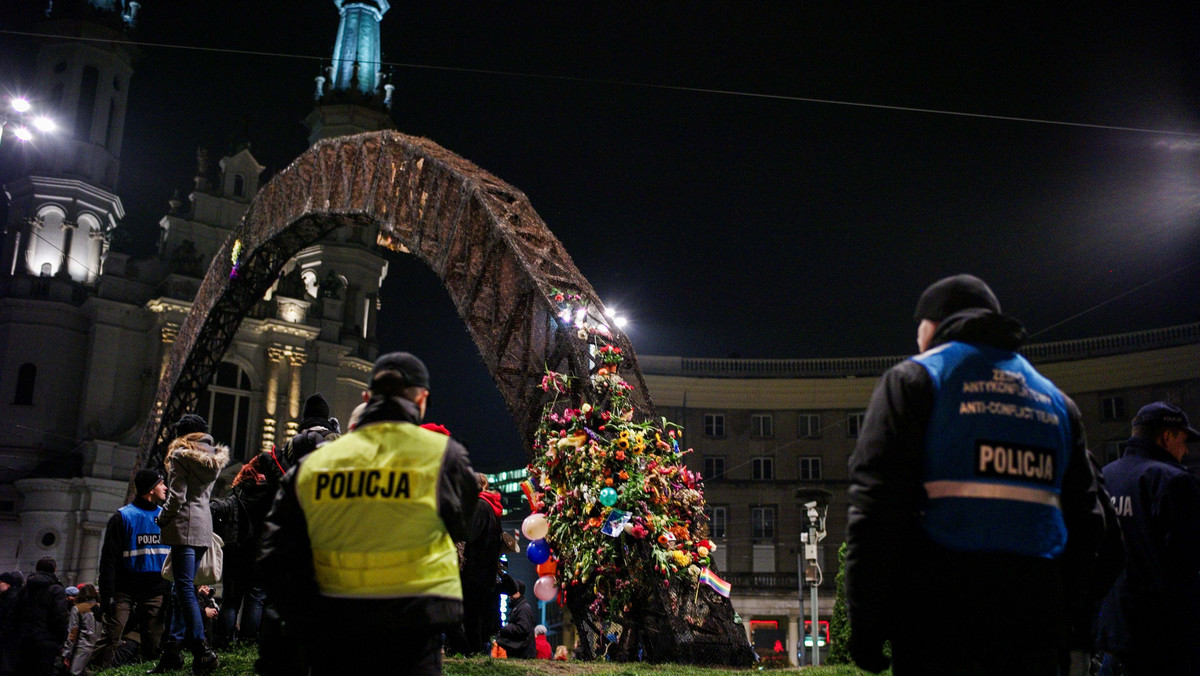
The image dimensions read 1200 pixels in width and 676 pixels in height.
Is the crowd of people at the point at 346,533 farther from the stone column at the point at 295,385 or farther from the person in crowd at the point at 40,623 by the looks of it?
the stone column at the point at 295,385

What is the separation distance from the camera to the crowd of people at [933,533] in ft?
9.88

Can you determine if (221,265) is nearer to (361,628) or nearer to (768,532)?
(361,628)

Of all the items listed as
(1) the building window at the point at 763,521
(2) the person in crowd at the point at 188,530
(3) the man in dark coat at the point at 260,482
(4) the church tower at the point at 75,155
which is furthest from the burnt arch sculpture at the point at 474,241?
(1) the building window at the point at 763,521

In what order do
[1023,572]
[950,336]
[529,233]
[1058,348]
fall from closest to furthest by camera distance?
[1023,572]
[950,336]
[529,233]
[1058,348]

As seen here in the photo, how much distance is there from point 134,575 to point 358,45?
45797 mm

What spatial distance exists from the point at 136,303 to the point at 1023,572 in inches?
1582

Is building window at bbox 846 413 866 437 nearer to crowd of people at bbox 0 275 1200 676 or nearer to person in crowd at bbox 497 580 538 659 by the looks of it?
person in crowd at bbox 497 580 538 659

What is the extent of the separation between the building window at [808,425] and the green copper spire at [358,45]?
25923 mm

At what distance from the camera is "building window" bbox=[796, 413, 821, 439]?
1766 inches

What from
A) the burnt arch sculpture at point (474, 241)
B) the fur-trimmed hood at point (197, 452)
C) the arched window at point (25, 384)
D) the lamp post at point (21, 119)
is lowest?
the fur-trimmed hood at point (197, 452)

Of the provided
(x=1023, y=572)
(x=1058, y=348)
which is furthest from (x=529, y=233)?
(x=1058, y=348)

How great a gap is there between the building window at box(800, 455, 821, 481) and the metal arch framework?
106 ft

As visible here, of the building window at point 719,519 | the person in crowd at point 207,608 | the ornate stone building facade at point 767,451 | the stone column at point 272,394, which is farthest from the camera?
the building window at point 719,519

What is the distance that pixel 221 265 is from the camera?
60.0ft
